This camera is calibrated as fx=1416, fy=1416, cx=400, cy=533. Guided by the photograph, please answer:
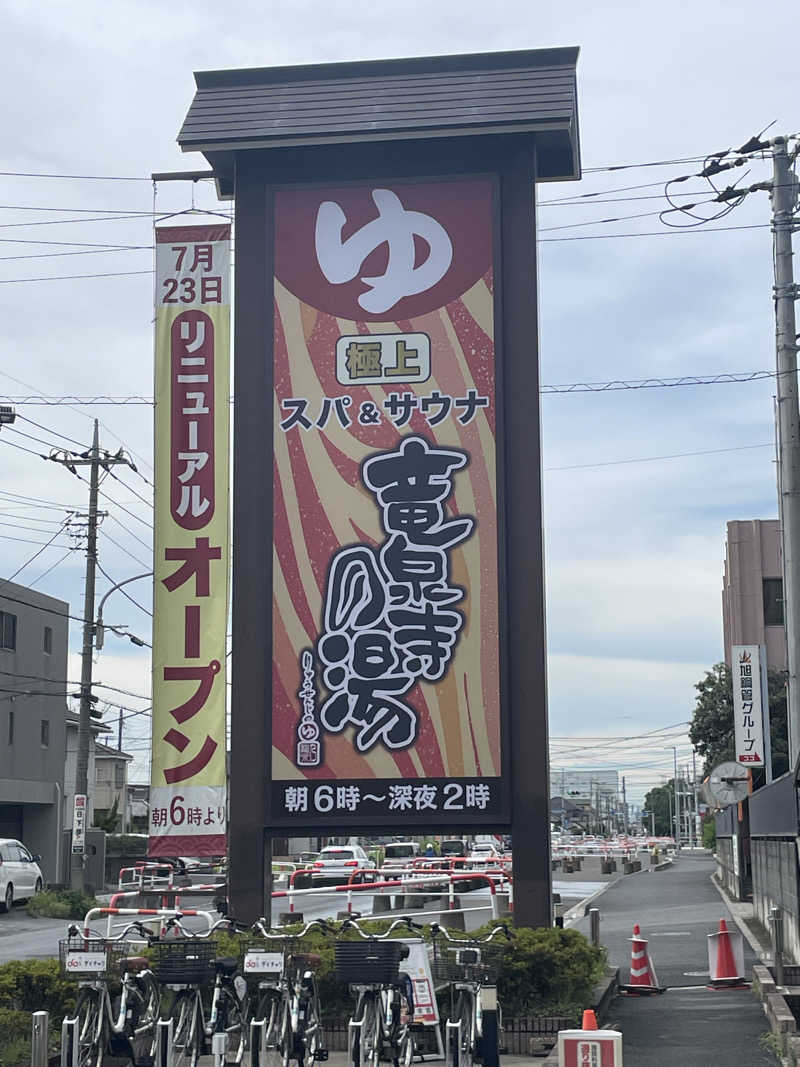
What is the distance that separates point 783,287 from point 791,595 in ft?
16.0

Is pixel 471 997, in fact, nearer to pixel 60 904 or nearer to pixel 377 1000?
pixel 377 1000

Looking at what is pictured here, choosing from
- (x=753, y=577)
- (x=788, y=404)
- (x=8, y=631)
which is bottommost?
(x=8, y=631)

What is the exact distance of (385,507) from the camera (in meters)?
14.4

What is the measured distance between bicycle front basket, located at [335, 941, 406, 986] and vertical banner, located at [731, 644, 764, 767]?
19.0 metres

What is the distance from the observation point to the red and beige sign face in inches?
552

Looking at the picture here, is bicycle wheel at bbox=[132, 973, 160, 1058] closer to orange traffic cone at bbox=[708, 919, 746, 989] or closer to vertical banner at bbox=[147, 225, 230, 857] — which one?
vertical banner at bbox=[147, 225, 230, 857]

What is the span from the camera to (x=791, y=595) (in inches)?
824

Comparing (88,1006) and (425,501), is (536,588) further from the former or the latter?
(88,1006)

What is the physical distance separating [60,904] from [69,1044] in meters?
25.9

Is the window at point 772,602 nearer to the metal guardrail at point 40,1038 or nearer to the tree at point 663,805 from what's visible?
the metal guardrail at point 40,1038

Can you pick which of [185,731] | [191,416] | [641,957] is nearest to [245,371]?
[191,416]

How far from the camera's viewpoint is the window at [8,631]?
48906 millimetres

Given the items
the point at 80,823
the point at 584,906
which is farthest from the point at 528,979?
the point at 80,823

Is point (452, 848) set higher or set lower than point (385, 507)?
lower
